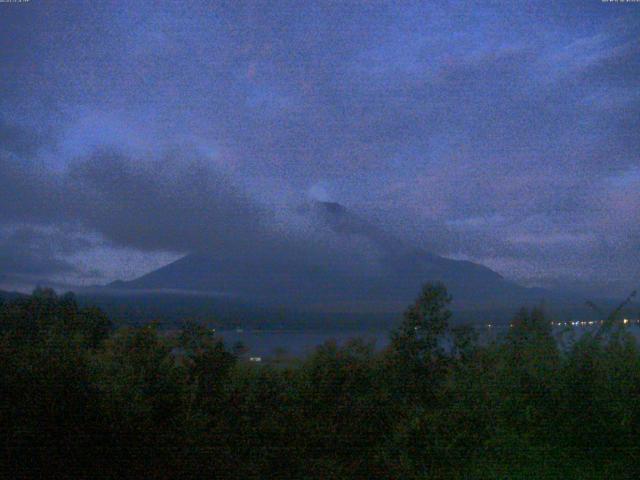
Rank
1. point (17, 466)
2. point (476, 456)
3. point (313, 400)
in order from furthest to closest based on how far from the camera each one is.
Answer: point (313, 400)
point (476, 456)
point (17, 466)

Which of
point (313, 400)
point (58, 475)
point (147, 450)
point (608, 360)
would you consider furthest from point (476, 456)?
point (58, 475)

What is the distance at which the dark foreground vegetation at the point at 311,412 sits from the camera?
489 cm

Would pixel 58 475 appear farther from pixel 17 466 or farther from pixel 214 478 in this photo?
pixel 214 478

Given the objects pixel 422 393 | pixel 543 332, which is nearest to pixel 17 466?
pixel 422 393

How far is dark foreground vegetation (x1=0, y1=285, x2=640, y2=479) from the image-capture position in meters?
4.89

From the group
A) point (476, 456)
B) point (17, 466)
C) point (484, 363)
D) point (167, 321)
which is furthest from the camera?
point (167, 321)

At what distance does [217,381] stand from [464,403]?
9.03ft

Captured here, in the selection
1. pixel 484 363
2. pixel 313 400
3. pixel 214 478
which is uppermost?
pixel 484 363

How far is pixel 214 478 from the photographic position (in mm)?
5211

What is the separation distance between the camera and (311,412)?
256 inches

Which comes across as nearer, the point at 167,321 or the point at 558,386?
the point at 558,386

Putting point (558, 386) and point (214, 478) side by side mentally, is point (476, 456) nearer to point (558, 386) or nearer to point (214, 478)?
point (558, 386)

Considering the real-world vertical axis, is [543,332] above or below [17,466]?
above

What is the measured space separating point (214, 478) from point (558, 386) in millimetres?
3075
